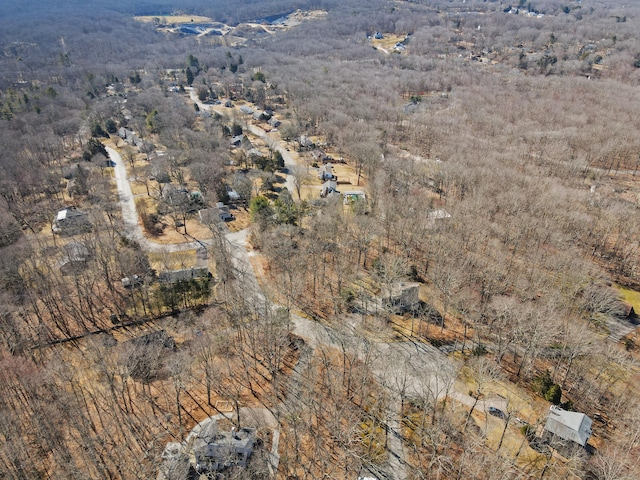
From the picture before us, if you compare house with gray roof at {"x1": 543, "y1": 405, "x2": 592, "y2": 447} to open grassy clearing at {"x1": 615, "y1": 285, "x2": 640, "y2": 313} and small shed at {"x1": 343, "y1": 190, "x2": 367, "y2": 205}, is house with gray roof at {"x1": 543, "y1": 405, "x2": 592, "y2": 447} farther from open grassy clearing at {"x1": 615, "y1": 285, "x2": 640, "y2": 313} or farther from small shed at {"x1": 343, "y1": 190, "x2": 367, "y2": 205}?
small shed at {"x1": 343, "y1": 190, "x2": 367, "y2": 205}

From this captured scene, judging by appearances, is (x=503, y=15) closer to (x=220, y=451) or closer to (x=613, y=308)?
(x=613, y=308)

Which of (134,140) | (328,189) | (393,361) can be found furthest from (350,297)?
(134,140)

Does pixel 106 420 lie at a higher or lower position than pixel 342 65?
lower

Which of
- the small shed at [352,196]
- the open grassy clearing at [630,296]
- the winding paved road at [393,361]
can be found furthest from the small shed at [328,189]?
the open grassy clearing at [630,296]

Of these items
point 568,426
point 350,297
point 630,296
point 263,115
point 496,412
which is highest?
point 263,115

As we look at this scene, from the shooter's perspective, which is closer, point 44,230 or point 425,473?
point 425,473

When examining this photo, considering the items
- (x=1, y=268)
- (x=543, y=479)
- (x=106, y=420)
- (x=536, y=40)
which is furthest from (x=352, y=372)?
(x=536, y=40)

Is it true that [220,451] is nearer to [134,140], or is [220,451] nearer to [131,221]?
[131,221]

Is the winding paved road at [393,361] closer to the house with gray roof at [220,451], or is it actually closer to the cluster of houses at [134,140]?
the house with gray roof at [220,451]
